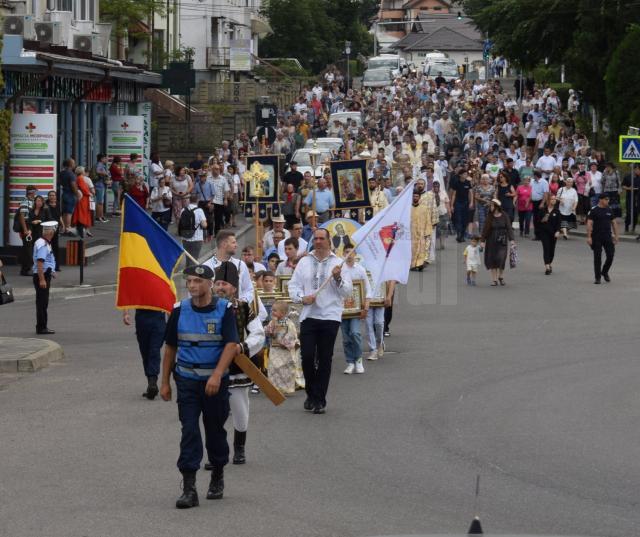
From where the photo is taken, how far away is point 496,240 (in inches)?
1047

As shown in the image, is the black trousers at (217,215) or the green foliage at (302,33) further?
the green foliage at (302,33)

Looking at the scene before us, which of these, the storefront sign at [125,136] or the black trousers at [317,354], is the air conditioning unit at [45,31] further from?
the black trousers at [317,354]

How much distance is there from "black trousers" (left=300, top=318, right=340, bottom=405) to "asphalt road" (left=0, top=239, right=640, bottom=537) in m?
0.28

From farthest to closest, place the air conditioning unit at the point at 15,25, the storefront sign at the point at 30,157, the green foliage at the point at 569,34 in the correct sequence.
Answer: the green foliage at the point at 569,34
the air conditioning unit at the point at 15,25
the storefront sign at the point at 30,157

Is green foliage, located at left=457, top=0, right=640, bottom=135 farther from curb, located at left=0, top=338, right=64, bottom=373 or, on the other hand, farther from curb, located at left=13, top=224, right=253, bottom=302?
curb, located at left=0, top=338, right=64, bottom=373

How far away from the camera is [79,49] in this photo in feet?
123

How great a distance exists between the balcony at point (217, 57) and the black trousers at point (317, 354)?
6680 centimetres

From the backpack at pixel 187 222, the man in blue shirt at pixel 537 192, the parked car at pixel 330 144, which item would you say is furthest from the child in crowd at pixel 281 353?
the parked car at pixel 330 144

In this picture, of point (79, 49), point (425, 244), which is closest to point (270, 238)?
point (425, 244)

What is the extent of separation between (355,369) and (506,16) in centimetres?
3540

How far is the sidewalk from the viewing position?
26156 millimetres

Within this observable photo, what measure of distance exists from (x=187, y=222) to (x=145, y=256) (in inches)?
441

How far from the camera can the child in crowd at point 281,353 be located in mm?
15625

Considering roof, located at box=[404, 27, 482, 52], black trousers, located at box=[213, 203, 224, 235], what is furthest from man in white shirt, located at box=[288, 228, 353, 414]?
roof, located at box=[404, 27, 482, 52]
